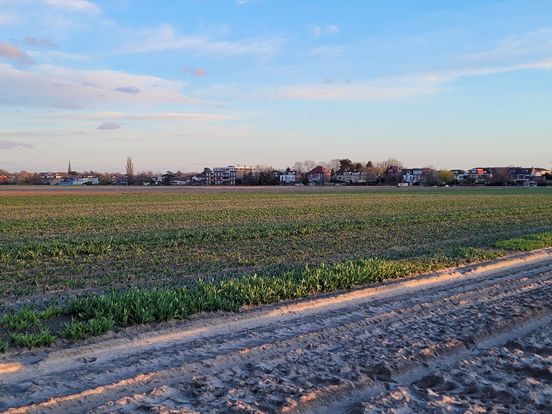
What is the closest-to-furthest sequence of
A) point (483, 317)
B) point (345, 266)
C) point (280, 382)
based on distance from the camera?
point (280, 382), point (483, 317), point (345, 266)

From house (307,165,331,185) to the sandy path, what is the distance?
150 meters

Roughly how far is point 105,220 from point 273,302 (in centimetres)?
2426

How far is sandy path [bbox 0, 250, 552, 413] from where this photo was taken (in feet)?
18.3

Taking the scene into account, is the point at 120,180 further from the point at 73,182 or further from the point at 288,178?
the point at 288,178

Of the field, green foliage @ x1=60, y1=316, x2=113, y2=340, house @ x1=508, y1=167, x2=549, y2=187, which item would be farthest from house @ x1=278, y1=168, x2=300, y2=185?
green foliage @ x1=60, y1=316, x2=113, y2=340

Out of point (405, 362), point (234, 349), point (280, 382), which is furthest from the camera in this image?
point (234, 349)

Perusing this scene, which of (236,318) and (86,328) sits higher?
(86,328)

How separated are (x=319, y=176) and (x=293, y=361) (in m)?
171

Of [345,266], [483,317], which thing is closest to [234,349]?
[483,317]

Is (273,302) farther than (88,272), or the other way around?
(88,272)

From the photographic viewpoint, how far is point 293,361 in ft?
22.3

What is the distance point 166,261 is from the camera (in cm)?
1614

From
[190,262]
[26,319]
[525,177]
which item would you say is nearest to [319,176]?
[525,177]

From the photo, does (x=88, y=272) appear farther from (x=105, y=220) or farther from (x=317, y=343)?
(x=105, y=220)
